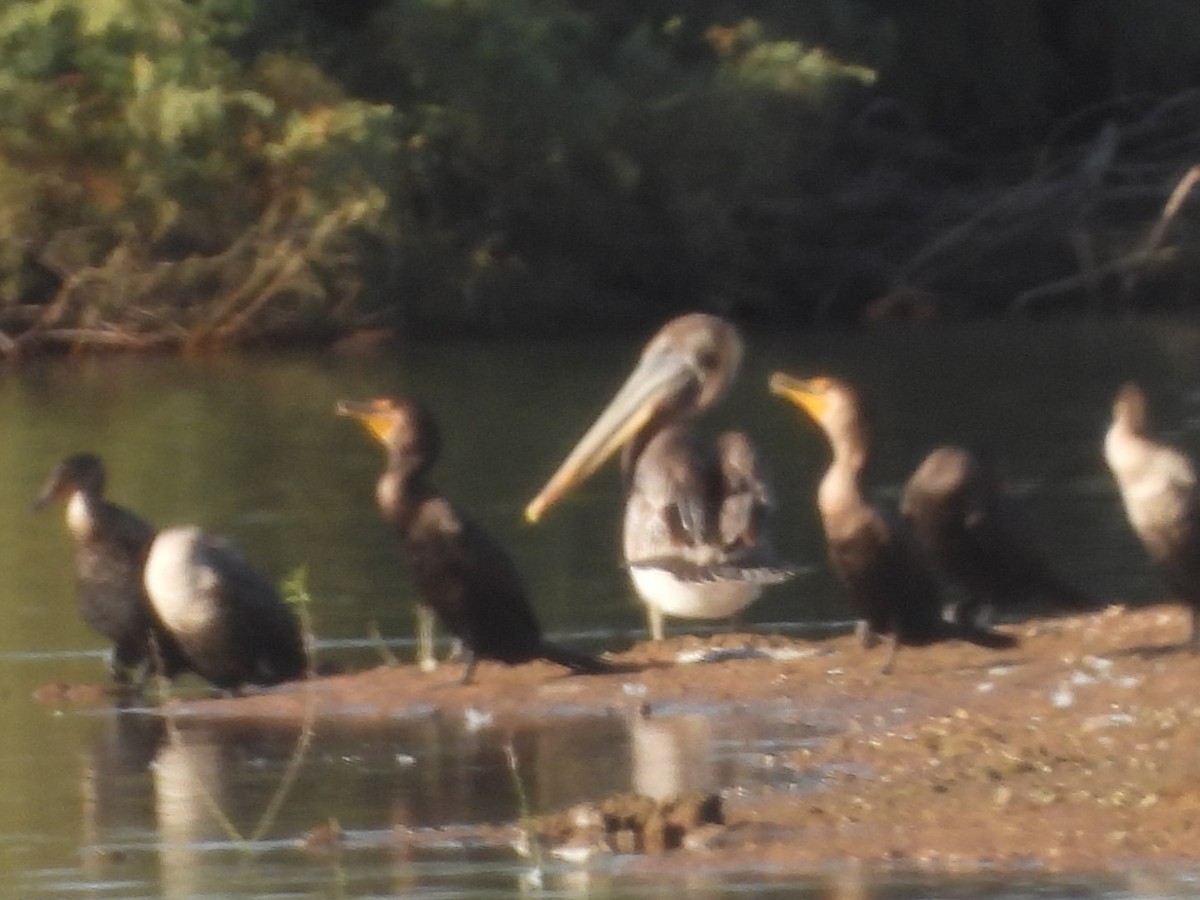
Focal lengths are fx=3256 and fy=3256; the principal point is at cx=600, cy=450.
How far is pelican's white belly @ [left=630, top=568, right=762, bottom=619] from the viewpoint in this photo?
450 inches

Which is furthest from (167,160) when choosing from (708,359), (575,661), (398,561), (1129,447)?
(1129,447)

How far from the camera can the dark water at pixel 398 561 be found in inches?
322

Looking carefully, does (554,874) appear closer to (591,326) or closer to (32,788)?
(32,788)

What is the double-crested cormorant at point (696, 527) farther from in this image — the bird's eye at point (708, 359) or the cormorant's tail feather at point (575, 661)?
the cormorant's tail feather at point (575, 661)

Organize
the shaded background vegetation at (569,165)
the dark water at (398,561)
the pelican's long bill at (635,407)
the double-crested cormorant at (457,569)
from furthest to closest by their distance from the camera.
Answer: the shaded background vegetation at (569,165)
the pelican's long bill at (635,407)
the double-crested cormorant at (457,569)
the dark water at (398,561)

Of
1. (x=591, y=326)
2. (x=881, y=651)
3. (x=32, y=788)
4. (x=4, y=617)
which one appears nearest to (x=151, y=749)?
(x=32, y=788)

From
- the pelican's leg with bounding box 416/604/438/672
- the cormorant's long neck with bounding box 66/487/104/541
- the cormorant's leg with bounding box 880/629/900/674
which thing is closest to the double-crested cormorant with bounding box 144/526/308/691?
the pelican's leg with bounding box 416/604/438/672

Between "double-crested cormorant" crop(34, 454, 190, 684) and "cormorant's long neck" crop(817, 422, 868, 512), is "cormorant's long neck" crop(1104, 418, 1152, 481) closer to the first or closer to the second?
"cormorant's long neck" crop(817, 422, 868, 512)

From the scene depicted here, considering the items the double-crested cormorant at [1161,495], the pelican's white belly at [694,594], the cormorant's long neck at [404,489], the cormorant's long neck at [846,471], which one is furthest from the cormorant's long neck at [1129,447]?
the cormorant's long neck at [404,489]

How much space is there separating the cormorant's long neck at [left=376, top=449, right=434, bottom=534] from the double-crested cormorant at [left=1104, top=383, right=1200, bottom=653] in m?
2.47

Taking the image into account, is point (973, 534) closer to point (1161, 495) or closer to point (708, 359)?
point (708, 359)

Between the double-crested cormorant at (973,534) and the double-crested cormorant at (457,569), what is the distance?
1545mm

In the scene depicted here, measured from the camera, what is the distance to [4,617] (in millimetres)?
14430

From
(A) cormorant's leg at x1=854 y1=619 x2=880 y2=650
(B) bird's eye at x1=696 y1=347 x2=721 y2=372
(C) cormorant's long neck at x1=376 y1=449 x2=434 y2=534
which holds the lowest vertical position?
(A) cormorant's leg at x1=854 y1=619 x2=880 y2=650
